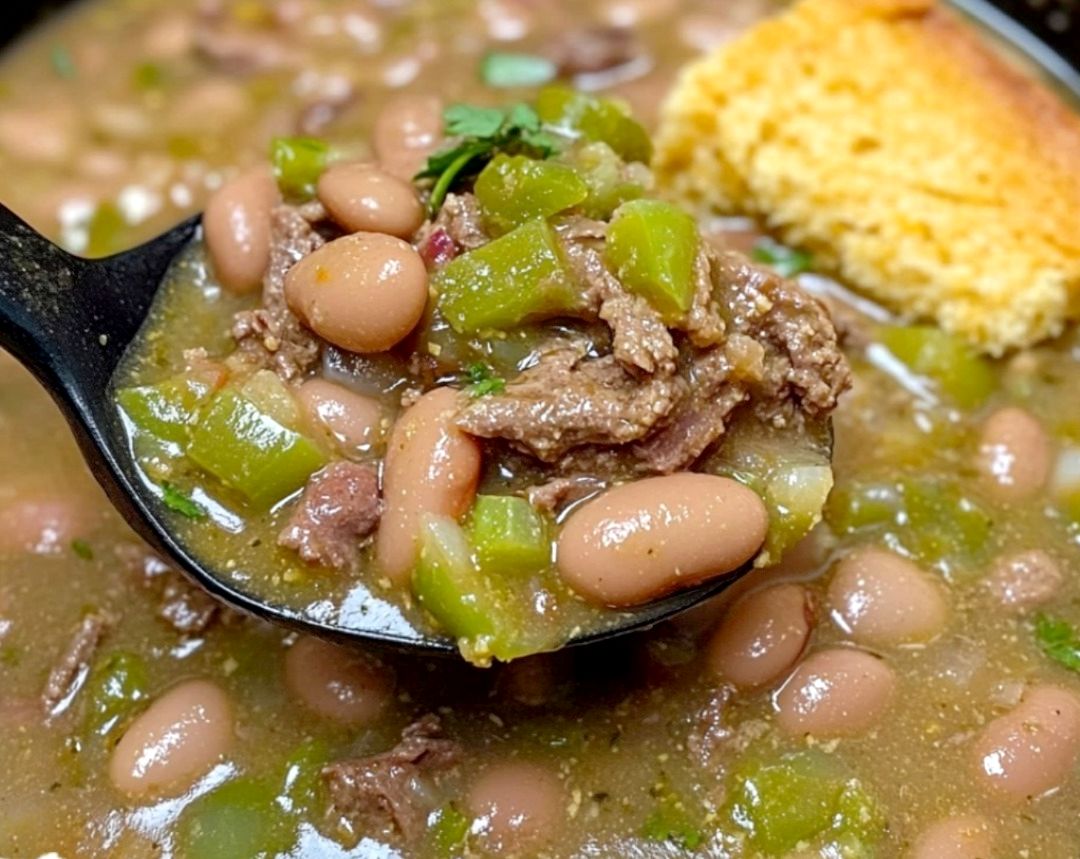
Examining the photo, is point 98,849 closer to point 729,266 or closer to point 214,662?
point 214,662

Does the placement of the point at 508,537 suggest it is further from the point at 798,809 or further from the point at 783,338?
the point at 798,809

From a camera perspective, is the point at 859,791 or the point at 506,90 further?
the point at 506,90

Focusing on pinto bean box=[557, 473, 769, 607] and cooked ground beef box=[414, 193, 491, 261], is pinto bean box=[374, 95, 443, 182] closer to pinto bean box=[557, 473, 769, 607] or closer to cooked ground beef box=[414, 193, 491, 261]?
cooked ground beef box=[414, 193, 491, 261]

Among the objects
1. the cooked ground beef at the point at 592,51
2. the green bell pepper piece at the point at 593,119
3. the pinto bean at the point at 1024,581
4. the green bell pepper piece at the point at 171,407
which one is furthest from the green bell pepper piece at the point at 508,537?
the cooked ground beef at the point at 592,51

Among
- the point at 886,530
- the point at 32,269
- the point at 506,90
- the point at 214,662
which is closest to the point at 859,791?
the point at 886,530

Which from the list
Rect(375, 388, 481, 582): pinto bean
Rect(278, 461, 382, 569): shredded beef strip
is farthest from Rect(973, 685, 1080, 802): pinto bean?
Rect(278, 461, 382, 569): shredded beef strip

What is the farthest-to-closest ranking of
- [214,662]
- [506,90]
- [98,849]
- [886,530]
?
1. [506,90]
2. [886,530]
3. [214,662]
4. [98,849]

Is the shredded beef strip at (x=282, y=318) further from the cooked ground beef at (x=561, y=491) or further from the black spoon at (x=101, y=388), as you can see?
the cooked ground beef at (x=561, y=491)
